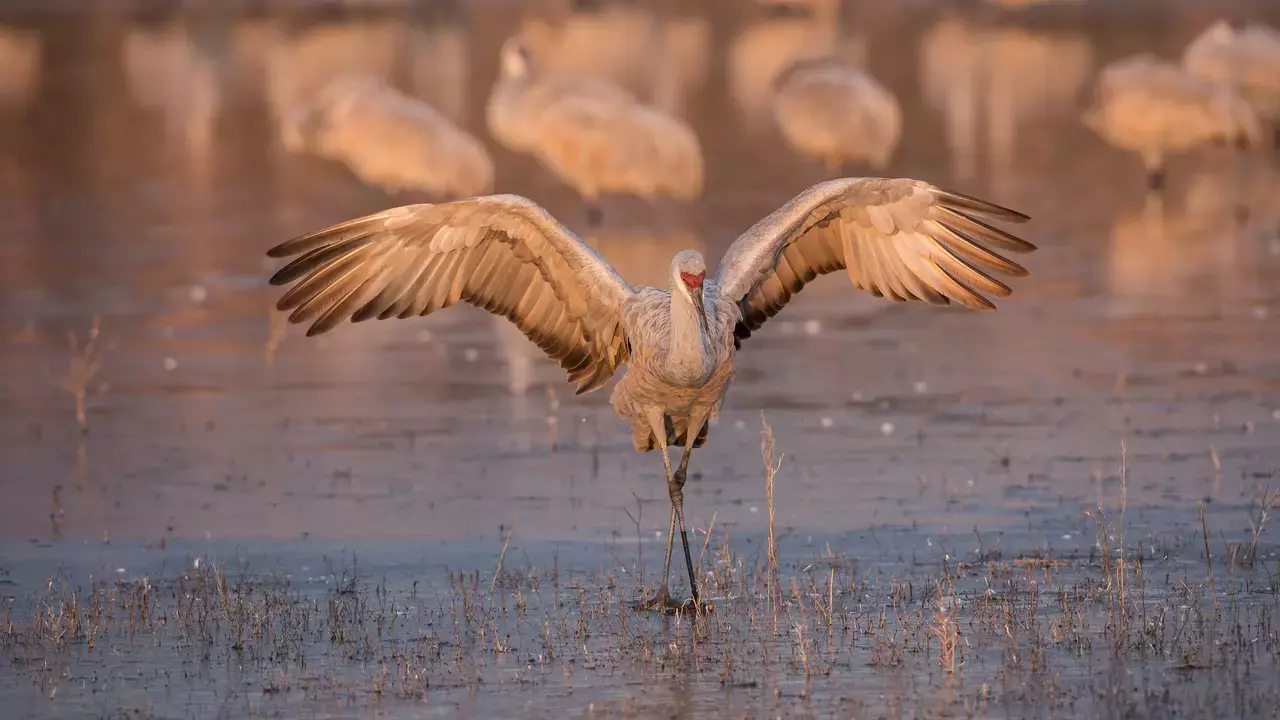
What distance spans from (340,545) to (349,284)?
1.34 m

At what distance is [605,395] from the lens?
1468cm

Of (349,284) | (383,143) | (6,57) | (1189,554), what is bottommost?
(1189,554)

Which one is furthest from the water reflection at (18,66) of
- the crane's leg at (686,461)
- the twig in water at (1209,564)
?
the twig in water at (1209,564)

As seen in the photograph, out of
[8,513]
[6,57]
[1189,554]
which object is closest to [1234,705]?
[1189,554]

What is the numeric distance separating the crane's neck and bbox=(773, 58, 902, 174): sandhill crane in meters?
15.3

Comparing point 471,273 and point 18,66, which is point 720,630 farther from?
point 18,66

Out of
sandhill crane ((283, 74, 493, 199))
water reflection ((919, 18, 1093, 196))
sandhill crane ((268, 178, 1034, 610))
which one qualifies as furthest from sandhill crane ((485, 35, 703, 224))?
sandhill crane ((268, 178, 1034, 610))

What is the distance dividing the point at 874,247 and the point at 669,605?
222 cm

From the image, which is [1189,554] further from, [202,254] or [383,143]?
[383,143]

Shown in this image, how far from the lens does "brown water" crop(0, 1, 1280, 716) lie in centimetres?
1080

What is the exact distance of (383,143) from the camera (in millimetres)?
23812

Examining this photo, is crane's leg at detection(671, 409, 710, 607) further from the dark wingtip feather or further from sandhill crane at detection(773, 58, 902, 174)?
sandhill crane at detection(773, 58, 902, 174)

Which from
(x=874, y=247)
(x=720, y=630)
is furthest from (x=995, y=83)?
(x=720, y=630)

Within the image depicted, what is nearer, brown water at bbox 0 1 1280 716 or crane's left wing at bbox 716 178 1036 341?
crane's left wing at bbox 716 178 1036 341
